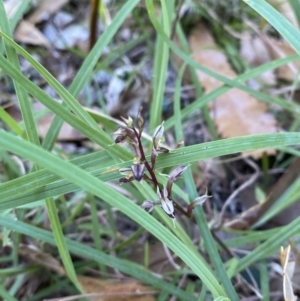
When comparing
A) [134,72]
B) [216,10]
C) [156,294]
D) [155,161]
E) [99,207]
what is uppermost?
[216,10]

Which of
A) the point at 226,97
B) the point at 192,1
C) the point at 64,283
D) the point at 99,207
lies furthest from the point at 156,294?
the point at 192,1

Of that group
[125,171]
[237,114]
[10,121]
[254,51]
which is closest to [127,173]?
[125,171]

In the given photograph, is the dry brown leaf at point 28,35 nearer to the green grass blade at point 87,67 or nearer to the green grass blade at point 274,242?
the green grass blade at point 87,67

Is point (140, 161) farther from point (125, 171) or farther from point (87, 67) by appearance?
point (87, 67)

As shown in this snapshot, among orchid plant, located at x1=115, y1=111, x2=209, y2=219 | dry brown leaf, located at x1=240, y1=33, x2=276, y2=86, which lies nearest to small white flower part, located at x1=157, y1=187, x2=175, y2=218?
orchid plant, located at x1=115, y1=111, x2=209, y2=219

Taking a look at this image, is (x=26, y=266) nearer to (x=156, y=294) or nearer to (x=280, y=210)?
(x=156, y=294)
